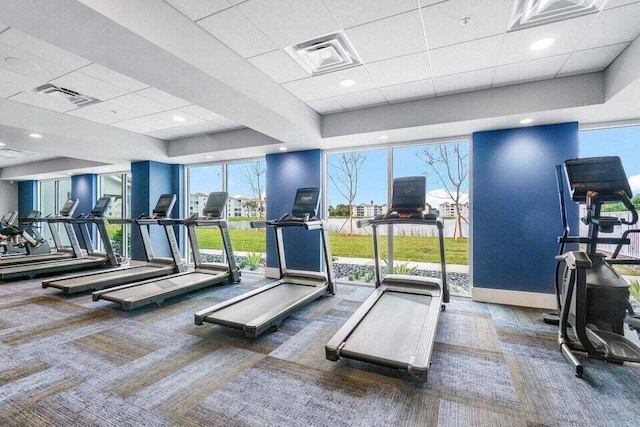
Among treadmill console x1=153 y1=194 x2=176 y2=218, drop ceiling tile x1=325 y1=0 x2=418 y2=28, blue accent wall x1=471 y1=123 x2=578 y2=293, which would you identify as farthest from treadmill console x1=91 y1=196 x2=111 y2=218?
blue accent wall x1=471 y1=123 x2=578 y2=293

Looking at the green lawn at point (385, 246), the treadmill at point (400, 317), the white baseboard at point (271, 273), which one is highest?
the green lawn at point (385, 246)

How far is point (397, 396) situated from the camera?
227 centimetres

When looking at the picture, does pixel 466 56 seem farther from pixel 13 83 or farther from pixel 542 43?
pixel 13 83

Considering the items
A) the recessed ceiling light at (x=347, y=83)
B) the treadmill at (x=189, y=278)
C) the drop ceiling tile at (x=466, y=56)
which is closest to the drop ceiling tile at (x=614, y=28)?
the drop ceiling tile at (x=466, y=56)

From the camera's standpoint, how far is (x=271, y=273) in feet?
20.9

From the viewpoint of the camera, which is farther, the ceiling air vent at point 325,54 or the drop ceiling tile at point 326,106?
the drop ceiling tile at point 326,106

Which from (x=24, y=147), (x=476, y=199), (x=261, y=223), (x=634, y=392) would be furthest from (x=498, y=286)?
(x=24, y=147)

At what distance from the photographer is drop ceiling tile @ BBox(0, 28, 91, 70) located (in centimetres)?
277

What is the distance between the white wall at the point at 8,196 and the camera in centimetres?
1069

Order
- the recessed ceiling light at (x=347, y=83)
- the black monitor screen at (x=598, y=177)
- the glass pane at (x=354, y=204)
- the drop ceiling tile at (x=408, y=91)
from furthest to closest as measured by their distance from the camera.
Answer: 1. the glass pane at (x=354, y=204)
2. the drop ceiling tile at (x=408, y=91)
3. the recessed ceiling light at (x=347, y=83)
4. the black monitor screen at (x=598, y=177)

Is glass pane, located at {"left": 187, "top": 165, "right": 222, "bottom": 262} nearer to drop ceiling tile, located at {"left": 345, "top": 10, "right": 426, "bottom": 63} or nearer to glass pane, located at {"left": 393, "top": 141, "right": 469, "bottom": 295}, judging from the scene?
glass pane, located at {"left": 393, "top": 141, "right": 469, "bottom": 295}

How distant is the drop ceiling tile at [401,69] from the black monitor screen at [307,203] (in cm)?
→ 192

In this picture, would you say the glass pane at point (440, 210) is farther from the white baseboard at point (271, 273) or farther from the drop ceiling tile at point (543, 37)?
the white baseboard at point (271, 273)

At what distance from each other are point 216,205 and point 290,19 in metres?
3.79
